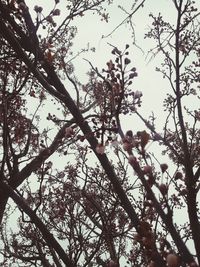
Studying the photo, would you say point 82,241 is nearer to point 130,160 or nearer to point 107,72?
point 107,72

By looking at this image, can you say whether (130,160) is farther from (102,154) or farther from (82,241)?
(82,241)

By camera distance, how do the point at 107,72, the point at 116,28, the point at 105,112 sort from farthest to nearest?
the point at 116,28 < the point at 105,112 < the point at 107,72

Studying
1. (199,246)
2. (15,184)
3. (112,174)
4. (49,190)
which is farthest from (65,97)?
(49,190)

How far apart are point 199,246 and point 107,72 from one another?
4.80 feet

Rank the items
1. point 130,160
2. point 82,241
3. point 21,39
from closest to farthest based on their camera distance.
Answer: point 130,160, point 21,39, point 82,241

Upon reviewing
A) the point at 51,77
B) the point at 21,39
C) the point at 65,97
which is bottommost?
the point at 65,97

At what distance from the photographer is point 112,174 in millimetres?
2373

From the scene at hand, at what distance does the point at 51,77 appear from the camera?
3.16m

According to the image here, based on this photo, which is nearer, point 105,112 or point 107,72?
point 107,72

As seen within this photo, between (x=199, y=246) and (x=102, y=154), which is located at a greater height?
(x=102, y=154)

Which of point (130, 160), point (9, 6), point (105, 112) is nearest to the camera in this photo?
point (130, 160)

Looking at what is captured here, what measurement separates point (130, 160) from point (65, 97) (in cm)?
127

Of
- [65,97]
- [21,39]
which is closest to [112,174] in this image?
[65,97]

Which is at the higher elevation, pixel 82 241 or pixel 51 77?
pixel 51 77
